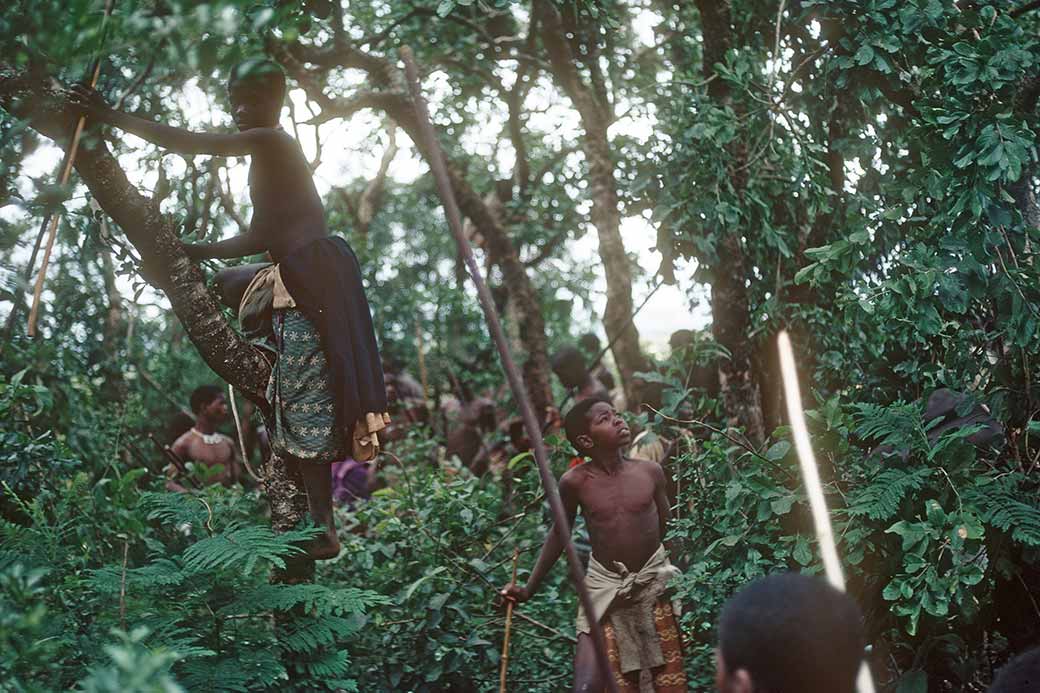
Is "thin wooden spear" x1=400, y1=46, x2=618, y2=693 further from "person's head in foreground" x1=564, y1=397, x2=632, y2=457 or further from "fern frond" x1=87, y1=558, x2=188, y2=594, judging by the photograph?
"person's head in foreground" x1=564, y1=397, x2=632, y2=457

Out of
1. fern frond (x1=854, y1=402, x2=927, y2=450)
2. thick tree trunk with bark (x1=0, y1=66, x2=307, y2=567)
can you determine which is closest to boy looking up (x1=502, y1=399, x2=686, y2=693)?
fern frond (x1=854, y1=402, x2=927, y2=450)

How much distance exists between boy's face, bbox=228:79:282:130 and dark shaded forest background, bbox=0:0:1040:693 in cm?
28

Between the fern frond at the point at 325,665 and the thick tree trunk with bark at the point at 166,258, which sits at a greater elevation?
the thick tree trunk with bark at the point at 166,258

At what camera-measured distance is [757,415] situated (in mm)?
5688

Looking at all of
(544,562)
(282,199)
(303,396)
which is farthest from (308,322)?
(544,562)

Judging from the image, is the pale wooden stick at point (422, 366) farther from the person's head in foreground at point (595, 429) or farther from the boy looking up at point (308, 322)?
the boy looking up at point (308, 322)

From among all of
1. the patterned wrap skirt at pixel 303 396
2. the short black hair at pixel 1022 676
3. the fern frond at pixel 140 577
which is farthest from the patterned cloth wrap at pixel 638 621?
the short black hair at pixel 1022 676

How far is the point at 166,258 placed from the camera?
3.58m

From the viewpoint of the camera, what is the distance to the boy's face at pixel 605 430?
4.55 metres

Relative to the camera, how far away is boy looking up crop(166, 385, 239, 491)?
777cm

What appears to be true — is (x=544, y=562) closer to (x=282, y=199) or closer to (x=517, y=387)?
(x=282, y=199)

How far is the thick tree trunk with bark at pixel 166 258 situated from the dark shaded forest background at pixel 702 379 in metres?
0.01

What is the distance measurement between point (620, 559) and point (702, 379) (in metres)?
1.98

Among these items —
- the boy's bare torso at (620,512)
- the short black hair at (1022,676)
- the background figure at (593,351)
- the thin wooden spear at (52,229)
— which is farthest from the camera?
the background figure at (593,351)
